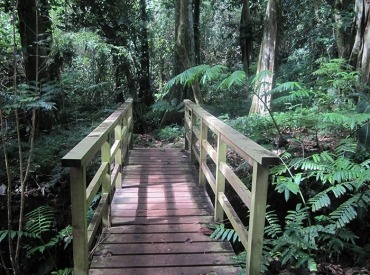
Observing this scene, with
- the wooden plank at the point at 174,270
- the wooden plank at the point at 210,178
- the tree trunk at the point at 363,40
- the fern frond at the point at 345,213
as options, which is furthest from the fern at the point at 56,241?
the tree trunk at the point at 363,40

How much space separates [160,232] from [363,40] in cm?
482

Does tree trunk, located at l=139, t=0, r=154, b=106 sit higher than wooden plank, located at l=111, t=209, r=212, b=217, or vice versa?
tree trunk, located at l=139, t=0, r=154, b=106

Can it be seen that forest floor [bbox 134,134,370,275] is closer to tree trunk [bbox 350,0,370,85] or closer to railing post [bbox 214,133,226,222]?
railing post [bbox 214,133,226,222]

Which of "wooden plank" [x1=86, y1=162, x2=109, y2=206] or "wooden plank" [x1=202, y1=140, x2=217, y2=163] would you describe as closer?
"wooden plank" [x1=86, y1=162, x2=109, y2=206]

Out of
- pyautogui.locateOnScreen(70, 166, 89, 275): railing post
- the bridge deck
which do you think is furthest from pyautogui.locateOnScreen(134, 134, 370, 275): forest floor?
pyautogui.locateOnScreen(70, 166, 89, 275): railing post

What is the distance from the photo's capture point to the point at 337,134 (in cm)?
547

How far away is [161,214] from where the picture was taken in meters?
3.94

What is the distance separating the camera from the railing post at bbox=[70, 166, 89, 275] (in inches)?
85.4

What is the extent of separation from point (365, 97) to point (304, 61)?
20.2ft

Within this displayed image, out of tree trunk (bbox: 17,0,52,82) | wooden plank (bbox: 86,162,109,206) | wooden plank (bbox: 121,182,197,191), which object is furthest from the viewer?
tree trunk (bbox: 17,0,52,82)

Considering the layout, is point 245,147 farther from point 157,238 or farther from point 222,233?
point 157,238

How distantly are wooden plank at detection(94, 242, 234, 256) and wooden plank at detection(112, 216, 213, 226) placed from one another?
0.49m

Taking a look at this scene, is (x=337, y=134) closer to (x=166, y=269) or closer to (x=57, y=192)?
(x=166, y=269)

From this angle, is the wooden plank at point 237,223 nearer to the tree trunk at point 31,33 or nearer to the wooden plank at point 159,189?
the wooden plank at point 159,189
